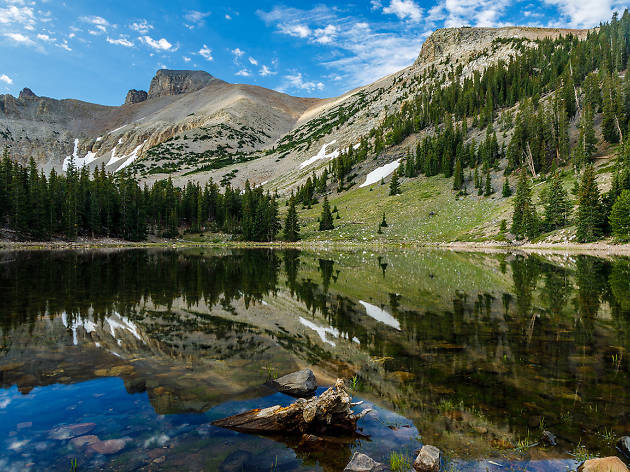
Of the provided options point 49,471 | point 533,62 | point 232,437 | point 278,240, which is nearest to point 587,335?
point 232,437

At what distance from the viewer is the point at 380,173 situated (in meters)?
117

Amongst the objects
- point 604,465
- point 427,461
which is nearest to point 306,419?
point 427,461

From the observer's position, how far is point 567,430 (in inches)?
237

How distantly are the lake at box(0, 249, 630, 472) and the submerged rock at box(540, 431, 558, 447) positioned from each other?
11cm

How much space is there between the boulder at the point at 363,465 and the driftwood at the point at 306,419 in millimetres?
1075

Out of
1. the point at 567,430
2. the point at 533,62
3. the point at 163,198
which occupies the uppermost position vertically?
the point at 533,62

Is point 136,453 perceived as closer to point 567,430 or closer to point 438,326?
point 567,430

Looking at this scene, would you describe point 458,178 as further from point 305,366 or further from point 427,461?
point 427,461

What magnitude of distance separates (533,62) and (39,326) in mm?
161242

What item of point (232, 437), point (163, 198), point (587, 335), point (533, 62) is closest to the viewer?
point (232, 437)

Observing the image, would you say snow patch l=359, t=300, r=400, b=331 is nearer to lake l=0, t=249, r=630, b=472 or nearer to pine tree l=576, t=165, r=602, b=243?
lake l=0, t=249, r=630, b=472

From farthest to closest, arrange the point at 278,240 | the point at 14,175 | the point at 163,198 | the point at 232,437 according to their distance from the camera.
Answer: the point at 163,198 → the point at 278,240 → the point at 14,175 → the point at 232,437

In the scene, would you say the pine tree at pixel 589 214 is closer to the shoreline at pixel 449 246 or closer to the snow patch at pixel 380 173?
the shoreline at pixel 449 246

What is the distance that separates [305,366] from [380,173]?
112270 millimetres
